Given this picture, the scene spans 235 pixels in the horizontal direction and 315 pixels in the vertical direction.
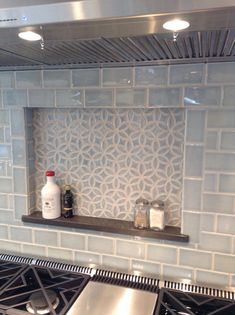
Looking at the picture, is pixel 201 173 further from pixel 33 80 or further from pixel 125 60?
pixel 33 80

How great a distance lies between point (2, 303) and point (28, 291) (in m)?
0.10

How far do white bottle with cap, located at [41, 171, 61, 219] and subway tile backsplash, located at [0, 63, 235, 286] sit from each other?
0.06m

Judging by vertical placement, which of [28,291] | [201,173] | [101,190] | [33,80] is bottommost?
[28,291]

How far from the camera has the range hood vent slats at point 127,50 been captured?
684 millimetres

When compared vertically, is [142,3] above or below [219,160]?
above

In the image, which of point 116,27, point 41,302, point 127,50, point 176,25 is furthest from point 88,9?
point 41,302

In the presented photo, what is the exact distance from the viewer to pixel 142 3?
522 mm

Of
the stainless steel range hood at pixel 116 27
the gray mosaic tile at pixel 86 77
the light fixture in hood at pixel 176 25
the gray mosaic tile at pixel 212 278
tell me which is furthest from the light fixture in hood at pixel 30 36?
the gray mosaic tile at pixel 212 278

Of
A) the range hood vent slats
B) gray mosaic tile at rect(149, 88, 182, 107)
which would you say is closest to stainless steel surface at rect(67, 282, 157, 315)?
gray mosaic tile at rect(149, 88, 182, 107)

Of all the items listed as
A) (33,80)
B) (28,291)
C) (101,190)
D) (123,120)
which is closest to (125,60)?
(123,120)

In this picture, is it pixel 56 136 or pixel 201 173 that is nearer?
pixel 201 173

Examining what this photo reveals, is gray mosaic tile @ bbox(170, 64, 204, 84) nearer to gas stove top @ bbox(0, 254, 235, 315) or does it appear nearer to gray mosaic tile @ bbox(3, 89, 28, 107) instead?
gray mosaic tile @ bbox(3, 89, 28, 107)

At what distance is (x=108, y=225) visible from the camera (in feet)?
3.69

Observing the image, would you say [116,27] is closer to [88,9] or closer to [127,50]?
[88,9]
